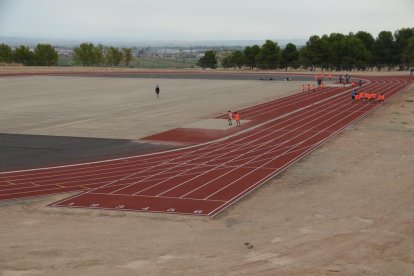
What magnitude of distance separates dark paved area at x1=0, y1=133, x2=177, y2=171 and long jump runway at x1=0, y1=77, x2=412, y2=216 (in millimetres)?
1171

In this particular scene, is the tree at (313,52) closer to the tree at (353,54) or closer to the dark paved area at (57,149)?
the tree at (353,54)

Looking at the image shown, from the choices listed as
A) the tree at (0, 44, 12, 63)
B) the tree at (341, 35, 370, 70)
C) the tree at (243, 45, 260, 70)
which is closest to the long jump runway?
the tree at (341, 35, 370, 70)

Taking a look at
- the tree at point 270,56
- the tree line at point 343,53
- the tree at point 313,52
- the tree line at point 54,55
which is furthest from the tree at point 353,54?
the tree line at point 54,55

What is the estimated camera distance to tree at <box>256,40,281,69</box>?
127 m

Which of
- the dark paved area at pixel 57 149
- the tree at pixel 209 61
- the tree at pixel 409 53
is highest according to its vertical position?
the tree at pixel 409 53

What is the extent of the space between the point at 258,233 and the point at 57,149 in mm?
16024

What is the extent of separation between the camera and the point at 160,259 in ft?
46.6

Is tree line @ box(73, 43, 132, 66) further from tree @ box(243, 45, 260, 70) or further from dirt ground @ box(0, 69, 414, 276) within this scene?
dirt ground @ box(0, 69, 414, 276)

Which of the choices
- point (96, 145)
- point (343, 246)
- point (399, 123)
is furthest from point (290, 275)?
point (399, 123)

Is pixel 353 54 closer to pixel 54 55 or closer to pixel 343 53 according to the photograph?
pixel 343 53

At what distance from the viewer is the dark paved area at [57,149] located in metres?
26.5

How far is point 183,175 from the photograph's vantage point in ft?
77.9

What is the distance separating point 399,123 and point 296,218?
22.6 m

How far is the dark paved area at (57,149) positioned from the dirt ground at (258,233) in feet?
19.2
